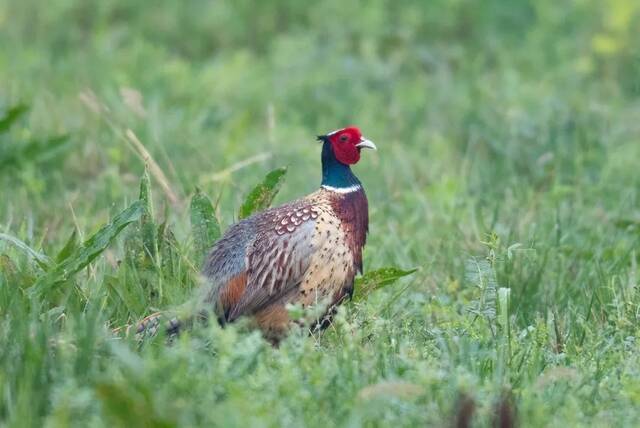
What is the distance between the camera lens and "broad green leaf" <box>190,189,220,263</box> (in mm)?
5727

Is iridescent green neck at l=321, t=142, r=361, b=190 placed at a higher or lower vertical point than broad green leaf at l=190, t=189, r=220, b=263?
higher

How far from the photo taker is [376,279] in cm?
546

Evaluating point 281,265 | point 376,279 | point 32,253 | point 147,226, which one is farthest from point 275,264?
point 32,253

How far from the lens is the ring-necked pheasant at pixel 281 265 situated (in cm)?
522

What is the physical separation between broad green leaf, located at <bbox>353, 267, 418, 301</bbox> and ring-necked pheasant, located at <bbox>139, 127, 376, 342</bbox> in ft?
0.34

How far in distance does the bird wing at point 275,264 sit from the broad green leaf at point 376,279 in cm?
32

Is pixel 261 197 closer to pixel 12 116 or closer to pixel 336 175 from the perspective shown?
pixel 336 175

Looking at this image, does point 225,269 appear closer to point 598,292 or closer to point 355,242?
Result: point 355,242

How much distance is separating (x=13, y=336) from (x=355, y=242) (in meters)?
1.49

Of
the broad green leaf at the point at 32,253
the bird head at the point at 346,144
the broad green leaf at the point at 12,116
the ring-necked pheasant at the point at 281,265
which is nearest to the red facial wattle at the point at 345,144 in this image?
the bird head at the point at 346,144

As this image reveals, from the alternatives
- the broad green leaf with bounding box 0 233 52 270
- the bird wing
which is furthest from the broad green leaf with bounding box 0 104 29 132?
the bird wing

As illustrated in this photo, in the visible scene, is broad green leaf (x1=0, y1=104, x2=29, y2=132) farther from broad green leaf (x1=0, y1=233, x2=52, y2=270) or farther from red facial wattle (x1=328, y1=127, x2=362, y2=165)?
red facial wattle (x1=328, y1=127, x2=362, y2=165)

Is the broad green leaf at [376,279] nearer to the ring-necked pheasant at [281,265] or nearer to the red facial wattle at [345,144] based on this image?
the ring-necked pheasant at [281,265]

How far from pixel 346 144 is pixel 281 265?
0.66 metres
